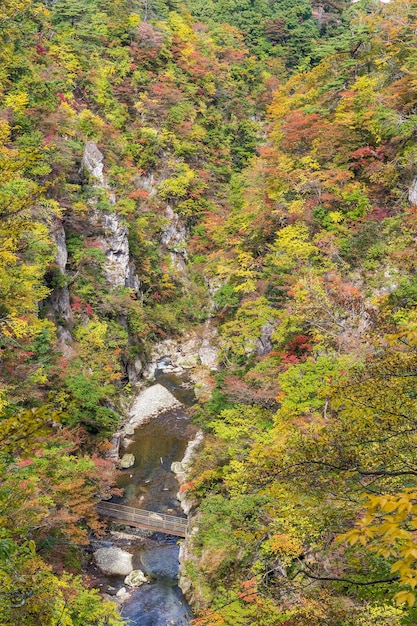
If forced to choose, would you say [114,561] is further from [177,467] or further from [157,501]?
[177,467]

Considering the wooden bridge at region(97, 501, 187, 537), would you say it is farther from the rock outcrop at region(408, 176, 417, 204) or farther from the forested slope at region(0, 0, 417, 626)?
the rock outcrop at region(408, 176, 417, 204)

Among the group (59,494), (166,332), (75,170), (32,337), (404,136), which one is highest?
(404,136)

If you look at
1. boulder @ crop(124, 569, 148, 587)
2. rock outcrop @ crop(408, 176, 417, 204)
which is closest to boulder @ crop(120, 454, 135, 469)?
boulder @ crop(124, 569, 148, 587)

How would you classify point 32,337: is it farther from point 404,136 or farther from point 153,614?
point 404,136

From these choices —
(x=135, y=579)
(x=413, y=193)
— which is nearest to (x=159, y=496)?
(x=135, y=579)

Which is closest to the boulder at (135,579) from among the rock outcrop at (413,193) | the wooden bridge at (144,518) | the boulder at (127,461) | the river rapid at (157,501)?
the river rapid at (157,501)

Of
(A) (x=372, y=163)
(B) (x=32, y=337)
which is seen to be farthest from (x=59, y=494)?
(A) (x=372, y=163)

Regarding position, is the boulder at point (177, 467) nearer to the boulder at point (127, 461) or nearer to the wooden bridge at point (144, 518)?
the boulder at point (127, 461)
